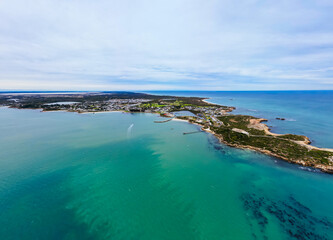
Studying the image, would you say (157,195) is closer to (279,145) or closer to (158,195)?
(158,195)

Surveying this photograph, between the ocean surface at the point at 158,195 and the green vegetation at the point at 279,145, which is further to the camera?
the green vegetation at the point at 279,145

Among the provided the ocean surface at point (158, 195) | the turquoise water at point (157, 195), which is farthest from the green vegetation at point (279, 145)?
the turquoise water at point (157, 195)

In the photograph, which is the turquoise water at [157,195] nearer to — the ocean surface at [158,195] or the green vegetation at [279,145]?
the ocean surface at [158,195]

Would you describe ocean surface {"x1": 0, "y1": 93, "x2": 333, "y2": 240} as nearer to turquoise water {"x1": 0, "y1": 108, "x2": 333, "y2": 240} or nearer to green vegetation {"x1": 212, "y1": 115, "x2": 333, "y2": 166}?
turquoise water {"x1": 0, "y1": 108, "x2": 333, "y2": 240}

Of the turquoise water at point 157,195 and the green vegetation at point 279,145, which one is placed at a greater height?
the green vegetation at point 279,145

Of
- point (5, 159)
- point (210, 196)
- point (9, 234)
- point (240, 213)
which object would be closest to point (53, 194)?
point (9, 234)

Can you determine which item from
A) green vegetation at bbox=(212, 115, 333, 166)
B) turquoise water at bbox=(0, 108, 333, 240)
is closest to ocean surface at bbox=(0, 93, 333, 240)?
turquoise water at bbox=(0, 108, 333, 240)
